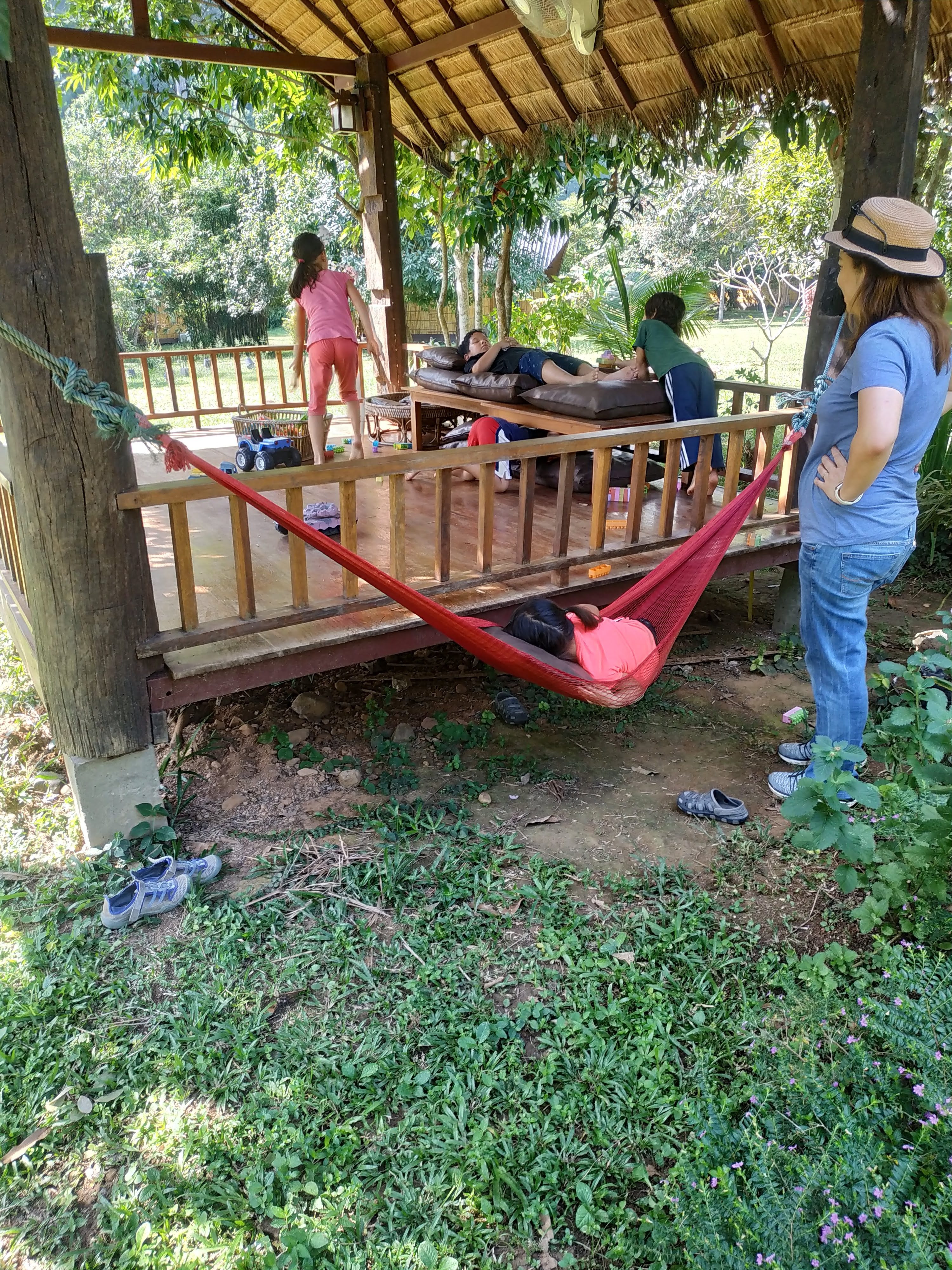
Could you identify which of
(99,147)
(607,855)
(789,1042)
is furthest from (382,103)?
(99,147)

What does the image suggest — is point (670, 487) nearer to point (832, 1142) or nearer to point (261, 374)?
point (832, 1142)

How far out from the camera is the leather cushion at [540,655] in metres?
2.53

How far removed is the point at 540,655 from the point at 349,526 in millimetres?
688

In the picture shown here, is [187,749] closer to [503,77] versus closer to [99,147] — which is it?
[503,77]

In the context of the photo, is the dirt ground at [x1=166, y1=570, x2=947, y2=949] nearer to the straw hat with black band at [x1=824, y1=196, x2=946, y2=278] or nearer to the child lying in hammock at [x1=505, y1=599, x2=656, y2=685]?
the child lying in hammock at [x1=505, y1=599, x2=656, y2=685]

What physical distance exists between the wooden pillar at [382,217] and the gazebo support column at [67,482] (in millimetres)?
4336

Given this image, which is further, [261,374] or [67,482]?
[261,374]

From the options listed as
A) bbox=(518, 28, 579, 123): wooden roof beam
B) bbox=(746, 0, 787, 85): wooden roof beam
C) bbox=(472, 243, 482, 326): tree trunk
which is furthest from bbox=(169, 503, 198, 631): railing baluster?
bbox=(472, 243, 482, 326): tree trunk

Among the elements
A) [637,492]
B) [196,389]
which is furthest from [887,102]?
[196,389]

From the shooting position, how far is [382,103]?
19.5ft

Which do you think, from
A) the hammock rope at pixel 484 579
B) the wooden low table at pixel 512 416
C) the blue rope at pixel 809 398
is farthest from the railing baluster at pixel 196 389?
the blue rope at pixel 809 398

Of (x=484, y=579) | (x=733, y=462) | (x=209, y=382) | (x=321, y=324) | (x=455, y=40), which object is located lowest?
(x=209, y=382)

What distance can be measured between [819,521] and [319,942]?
67.7 inches

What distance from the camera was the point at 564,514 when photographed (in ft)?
10.2
